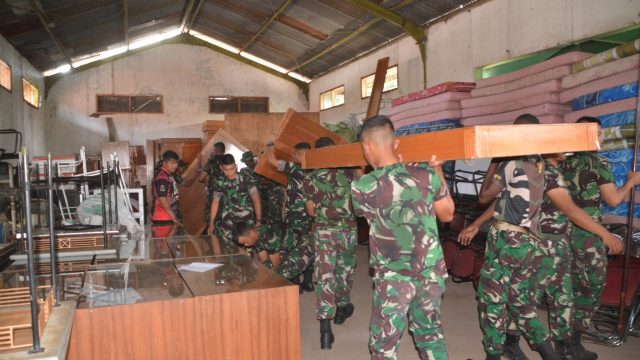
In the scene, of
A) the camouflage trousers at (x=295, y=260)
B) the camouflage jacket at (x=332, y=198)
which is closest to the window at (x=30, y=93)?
the camouflage trousers at (x=295, y=260)

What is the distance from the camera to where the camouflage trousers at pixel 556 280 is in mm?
2932

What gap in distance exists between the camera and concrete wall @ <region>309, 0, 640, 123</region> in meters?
5.42

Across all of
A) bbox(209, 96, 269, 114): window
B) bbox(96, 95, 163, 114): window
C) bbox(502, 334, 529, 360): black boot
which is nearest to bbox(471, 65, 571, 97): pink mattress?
bbox(502, 334, 529, 360): black boot

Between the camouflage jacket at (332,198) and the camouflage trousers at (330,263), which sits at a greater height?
the camouflage jacket at (332,198)

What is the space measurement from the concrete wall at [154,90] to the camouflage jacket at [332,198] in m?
10.7

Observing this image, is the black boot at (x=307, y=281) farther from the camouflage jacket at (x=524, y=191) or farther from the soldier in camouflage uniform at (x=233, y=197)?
the camouflage jacket at (x=524, y=191)

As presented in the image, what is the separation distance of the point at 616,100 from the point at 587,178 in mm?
1183

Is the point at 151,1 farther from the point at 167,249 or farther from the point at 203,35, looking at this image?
the point at 167,249

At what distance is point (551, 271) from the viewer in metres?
2.94

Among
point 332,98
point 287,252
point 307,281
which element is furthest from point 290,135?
point 332,98

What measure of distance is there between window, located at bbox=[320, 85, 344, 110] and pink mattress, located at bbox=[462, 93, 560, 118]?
680cm

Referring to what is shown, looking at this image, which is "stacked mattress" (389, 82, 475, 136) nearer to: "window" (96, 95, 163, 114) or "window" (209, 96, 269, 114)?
"window" (209, 96, 269, 114)

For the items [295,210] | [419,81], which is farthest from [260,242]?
[419,81]

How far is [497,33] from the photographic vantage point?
22.9 ft
